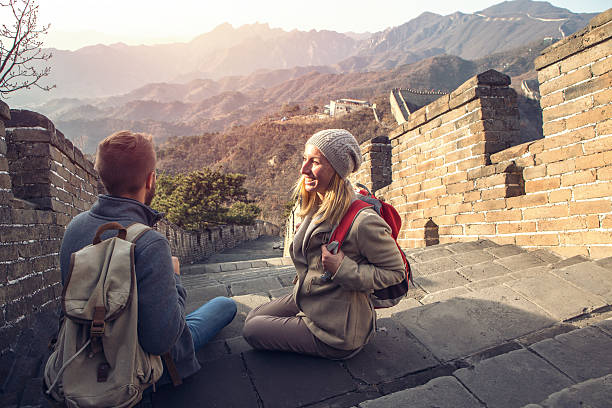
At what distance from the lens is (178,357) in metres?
1.83

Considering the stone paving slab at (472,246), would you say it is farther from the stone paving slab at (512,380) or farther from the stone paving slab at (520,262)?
the stone paving slab at (512,380)

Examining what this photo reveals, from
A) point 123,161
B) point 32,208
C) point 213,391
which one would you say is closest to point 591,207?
point 213,391

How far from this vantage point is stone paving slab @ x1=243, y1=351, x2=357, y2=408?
1754mm

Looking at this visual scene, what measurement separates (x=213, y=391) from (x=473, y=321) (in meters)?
1.66

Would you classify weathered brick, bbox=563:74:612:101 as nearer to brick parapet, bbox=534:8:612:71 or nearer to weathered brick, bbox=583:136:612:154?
brick parapet, bbox=534:8:612:71

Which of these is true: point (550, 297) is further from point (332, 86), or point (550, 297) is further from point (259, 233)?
point (332, 86)

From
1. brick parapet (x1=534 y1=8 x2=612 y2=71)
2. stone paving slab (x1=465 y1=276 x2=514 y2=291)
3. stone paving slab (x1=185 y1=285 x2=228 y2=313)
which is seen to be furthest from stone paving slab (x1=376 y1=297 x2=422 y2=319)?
brick parapet (x1=534 y1=8 x2=612 y2=71)

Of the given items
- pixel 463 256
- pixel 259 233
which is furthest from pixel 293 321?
pixel 259 233

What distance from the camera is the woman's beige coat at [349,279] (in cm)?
186

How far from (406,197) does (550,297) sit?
11.5 ft

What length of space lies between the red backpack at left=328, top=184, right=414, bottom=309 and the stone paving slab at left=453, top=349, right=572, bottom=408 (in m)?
0.50

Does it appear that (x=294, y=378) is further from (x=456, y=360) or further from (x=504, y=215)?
(x=504, y=215)

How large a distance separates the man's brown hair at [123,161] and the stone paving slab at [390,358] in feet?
4.92

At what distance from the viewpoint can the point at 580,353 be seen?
180 centimetres
